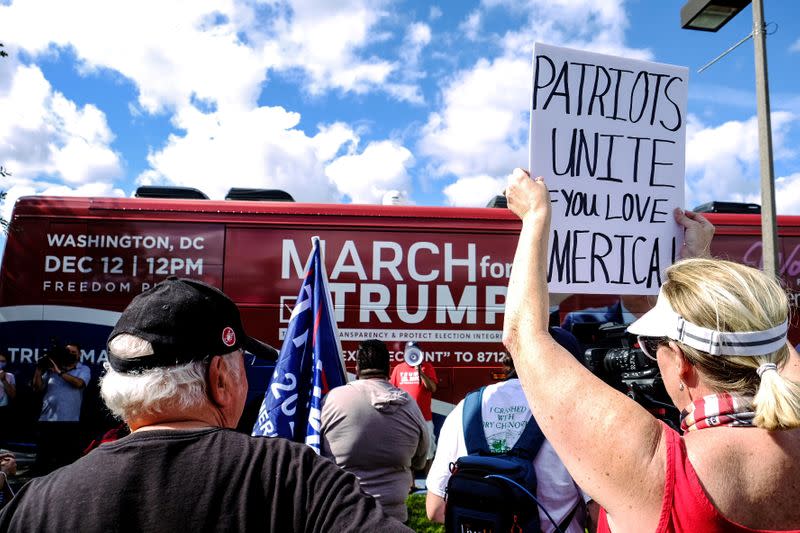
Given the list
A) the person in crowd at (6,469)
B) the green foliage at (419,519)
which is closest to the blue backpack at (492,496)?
the person in crowd at (6,469)

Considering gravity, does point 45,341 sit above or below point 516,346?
below

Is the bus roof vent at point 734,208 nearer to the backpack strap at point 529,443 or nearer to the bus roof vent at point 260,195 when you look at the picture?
the bus roof vent at point 260,195

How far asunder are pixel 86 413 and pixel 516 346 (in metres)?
6.30

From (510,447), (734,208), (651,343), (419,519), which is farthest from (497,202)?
(651,343)

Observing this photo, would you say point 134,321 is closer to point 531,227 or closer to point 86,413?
point 531,227

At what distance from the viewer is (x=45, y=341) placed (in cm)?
630

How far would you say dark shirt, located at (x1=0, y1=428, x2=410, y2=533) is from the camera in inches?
41.8

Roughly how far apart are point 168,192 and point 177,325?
20.8 feet

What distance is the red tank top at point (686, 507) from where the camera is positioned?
3.39ft

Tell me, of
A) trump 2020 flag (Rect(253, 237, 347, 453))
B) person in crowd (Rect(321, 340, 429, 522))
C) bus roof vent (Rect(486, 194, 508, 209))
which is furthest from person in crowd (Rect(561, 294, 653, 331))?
trump 2020 flag (Rect(253, 237, 347, 453))

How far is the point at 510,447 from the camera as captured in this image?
7.61ft

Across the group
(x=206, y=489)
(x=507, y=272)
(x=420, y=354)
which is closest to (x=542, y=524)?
(x=206, y=489)

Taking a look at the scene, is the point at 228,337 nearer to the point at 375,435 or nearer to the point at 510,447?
the point at 510,447

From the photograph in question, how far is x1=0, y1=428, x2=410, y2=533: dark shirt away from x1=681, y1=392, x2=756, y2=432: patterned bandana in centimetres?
59
